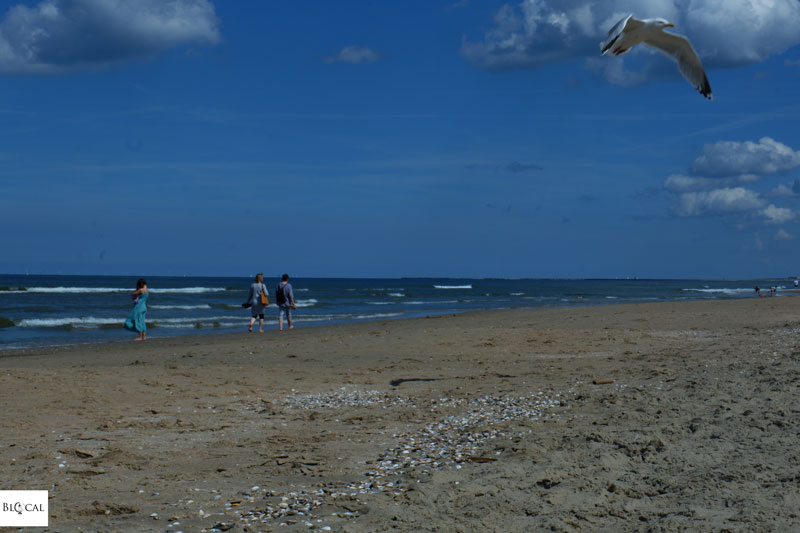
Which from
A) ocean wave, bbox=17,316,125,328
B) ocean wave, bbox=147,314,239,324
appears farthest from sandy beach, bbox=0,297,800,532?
ocean wave, bbox=147,314,239,324

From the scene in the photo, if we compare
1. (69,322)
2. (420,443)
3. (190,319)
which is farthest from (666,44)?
(69,322)

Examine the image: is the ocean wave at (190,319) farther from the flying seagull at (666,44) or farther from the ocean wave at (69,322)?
the flying seagull at (666,44)

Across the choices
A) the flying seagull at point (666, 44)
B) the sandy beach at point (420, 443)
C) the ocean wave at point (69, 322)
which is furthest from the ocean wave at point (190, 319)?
the flying seagull at point (666, 44)

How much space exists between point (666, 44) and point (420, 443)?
7.47m

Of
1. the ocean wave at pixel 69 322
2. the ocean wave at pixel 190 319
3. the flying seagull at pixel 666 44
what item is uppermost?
the flying seagull at pixel 666 44

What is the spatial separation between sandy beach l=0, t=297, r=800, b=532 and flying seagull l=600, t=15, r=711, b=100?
4.08 meters

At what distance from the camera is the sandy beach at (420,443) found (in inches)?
167

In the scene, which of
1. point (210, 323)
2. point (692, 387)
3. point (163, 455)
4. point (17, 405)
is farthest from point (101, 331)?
point (692, 387)

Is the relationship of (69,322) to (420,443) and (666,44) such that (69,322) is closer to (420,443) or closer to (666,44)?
(666,44)

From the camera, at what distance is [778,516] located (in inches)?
155

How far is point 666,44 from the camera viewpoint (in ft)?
33.9

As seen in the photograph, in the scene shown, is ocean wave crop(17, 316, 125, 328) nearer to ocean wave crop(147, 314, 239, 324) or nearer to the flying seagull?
ocean wave crop(147, 314, 239, 324)

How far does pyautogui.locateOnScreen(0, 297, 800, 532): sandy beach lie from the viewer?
4.25 meters

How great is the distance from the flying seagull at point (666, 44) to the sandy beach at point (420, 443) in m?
4.08
